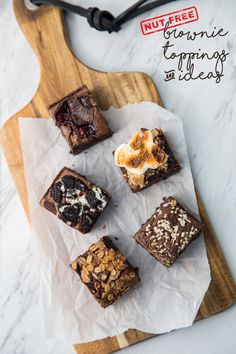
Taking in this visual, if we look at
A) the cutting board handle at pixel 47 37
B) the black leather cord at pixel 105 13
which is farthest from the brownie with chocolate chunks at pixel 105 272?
the black leather cord at pixel 105 13

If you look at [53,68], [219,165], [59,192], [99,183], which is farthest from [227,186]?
[53,68]

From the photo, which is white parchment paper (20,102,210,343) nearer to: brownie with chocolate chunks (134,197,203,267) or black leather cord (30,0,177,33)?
brownie with chocolate chunks (134,197,203,267)

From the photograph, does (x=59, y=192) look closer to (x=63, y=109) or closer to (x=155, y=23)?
(x=63, y=109)

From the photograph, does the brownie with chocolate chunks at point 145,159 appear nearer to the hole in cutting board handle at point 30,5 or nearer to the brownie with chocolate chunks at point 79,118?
the brownie with chocolate chunks at point 79,118

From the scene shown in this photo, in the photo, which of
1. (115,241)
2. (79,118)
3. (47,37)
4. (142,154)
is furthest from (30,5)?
(115,241)

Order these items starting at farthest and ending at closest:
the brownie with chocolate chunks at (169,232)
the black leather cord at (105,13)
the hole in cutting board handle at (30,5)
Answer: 1. the hole in cutting board handle at (30,5)
2. the black leather cord at (105,13)
3. the brownie with chocolate chunks at (169,232)

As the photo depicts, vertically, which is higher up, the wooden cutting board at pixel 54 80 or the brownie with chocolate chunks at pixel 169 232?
the wooden cutting board at pixel 54 80
